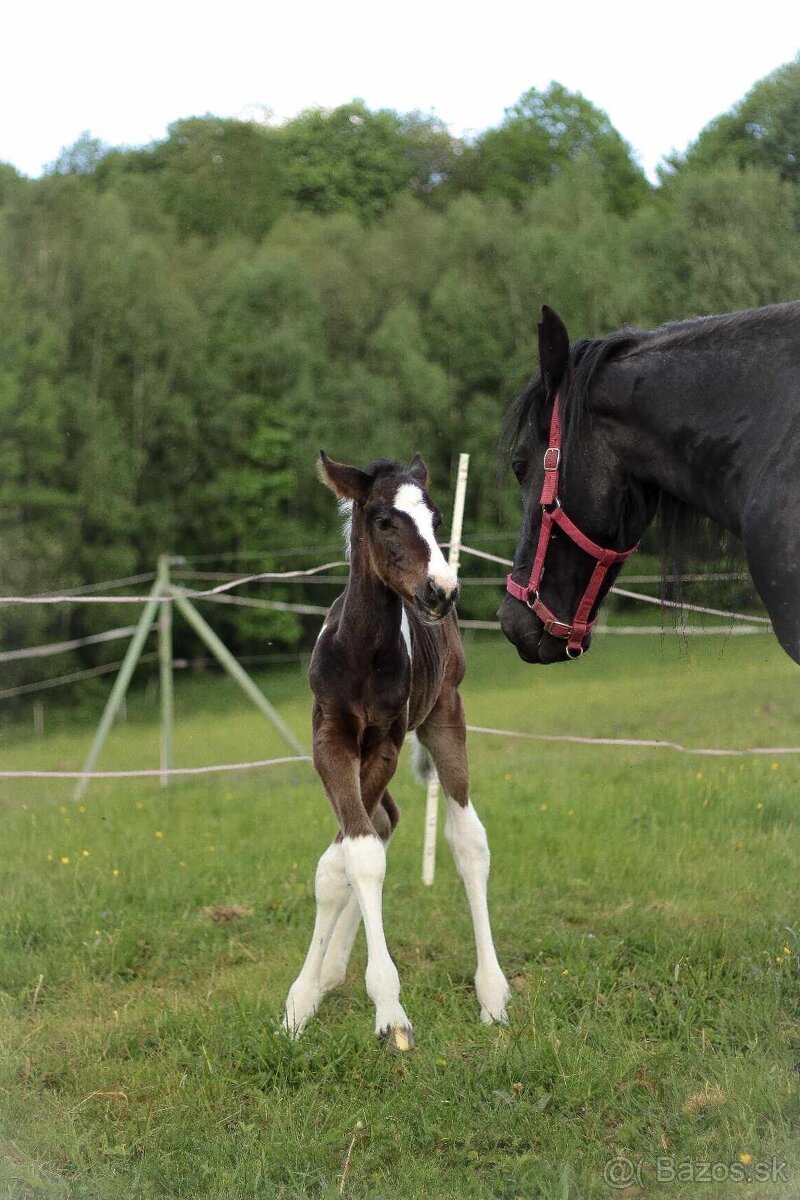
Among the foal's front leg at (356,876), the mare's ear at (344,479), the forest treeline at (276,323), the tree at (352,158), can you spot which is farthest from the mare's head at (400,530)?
the tree at (352,158)

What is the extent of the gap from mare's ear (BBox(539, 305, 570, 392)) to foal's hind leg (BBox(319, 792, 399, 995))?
6.31 ft

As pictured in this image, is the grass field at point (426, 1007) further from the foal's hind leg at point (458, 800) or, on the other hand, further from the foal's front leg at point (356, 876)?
the foal's hind leg at point (458, 800)

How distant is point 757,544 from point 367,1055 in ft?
7.28

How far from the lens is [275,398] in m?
28.4

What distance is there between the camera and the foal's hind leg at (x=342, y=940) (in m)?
4.44

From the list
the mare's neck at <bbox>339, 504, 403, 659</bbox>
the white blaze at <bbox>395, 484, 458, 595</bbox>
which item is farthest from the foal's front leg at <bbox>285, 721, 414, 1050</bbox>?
the white blaze at <bbox>395, 484, 458, 595</bbox>

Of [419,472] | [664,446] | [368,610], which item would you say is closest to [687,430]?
[664,446]

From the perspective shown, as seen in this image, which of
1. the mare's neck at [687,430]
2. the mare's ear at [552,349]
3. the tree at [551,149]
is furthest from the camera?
the tree at [551,149]

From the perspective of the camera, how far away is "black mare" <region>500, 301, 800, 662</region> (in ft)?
9.96

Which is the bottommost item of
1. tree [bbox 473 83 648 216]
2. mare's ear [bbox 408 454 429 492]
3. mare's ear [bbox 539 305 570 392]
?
mare's ear [bbox 408 454 429 492]

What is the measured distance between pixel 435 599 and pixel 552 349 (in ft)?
3.08

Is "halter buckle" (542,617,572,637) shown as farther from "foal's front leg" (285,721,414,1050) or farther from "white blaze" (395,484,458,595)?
"foal's front leg" (285,721,414,1050)

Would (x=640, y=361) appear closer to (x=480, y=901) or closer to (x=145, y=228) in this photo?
(x=480, y=901)

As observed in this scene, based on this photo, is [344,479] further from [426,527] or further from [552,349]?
[552,349]
